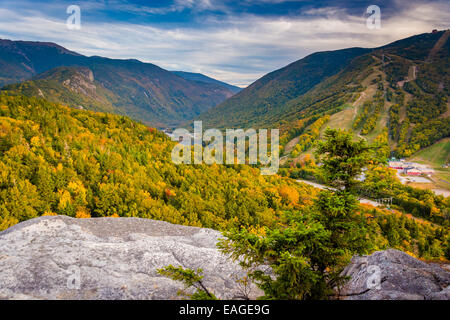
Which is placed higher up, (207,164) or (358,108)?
(358,108)

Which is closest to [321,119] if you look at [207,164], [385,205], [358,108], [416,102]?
[358,108]

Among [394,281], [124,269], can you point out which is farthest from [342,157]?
[124,269]

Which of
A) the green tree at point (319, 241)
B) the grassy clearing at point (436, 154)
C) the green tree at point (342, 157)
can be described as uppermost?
the green tree at point (342, 157)

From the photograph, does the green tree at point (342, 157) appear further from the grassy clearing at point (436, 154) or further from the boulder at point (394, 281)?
the grassy clearing at point (436, 154)

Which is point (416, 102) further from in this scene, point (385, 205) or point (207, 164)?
point (207, 164)

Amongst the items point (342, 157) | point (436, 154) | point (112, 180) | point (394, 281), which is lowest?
point (436, 154)

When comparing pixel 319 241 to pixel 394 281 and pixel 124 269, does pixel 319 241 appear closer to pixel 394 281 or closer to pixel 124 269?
pixel 394 281

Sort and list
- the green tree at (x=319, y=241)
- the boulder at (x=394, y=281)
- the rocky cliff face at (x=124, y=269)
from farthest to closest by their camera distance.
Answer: the rocky cliff face at (x=124, y=269) < the boulder at (x=394, y=281) < the green tree at (x=319, y=241)

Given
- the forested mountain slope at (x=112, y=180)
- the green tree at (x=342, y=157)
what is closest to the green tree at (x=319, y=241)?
the green tree at (x=342, y=157)
